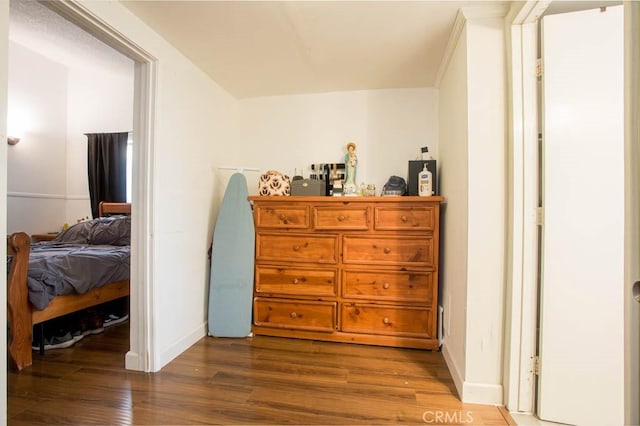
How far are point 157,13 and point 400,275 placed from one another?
2428 mm

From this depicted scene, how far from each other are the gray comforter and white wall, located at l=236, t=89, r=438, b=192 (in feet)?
4.67

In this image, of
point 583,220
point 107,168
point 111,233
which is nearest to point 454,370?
point 583,220

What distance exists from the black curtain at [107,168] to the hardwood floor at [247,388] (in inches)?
88.5

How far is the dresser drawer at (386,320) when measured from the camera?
2.17 metres

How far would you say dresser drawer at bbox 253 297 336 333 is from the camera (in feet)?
7.57

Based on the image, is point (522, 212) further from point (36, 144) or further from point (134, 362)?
point (36, 144)

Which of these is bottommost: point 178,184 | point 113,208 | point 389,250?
point 389,250

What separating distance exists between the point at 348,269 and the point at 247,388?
3.60 ft

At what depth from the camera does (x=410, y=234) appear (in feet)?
7.18

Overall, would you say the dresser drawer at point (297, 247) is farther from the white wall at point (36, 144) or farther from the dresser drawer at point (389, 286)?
the white wall at point (36, 144)

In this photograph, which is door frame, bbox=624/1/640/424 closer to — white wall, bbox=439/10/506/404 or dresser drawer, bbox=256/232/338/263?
white wall, bbox=439/10/506/404

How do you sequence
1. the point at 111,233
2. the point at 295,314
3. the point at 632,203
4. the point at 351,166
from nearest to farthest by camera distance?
the point at 632,203, the point at 295,314, the point at 351,166, the point at 111,233

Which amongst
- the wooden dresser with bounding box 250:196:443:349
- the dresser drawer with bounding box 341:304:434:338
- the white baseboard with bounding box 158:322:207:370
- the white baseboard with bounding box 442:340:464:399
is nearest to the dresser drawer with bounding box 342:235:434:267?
the wooden dresser with bounding box 250:196:443:349

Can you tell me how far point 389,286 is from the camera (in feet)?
7.26
